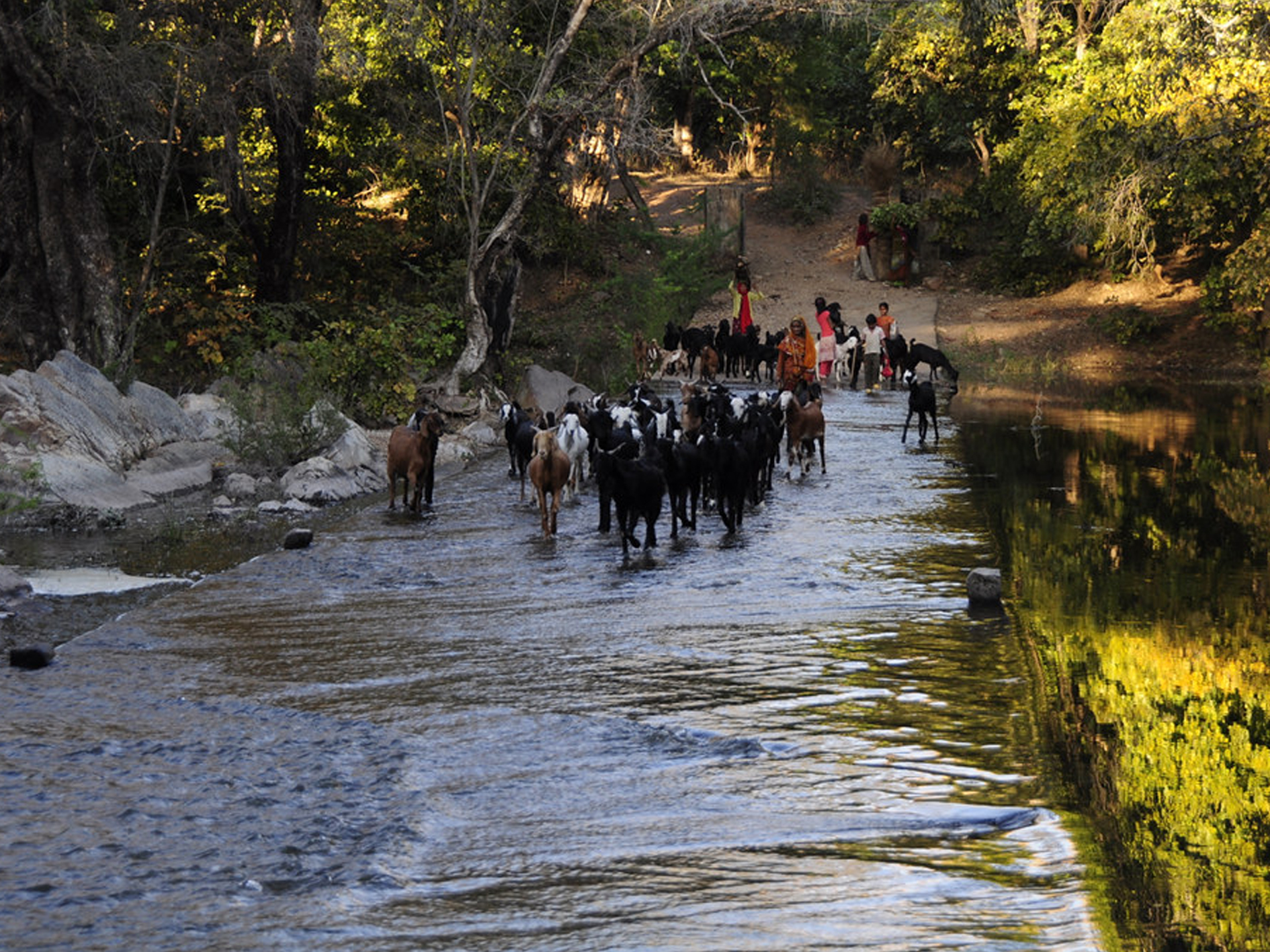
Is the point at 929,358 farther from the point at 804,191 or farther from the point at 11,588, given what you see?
the point at 804,191

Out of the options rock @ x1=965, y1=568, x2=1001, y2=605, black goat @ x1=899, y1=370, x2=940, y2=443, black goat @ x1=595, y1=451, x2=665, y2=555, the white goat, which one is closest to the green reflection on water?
rock @ x1=965, y1=568, x2=1001, y2=605

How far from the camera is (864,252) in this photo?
135 feet

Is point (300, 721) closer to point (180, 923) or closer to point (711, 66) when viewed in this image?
point (180, 923)

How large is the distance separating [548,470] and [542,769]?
611 cm

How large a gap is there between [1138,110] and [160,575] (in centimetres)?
2017

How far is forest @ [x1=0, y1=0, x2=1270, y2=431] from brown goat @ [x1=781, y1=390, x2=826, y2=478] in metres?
6.61

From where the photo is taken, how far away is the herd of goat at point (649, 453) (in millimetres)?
11711

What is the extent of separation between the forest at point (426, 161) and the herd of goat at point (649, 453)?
5122 mm


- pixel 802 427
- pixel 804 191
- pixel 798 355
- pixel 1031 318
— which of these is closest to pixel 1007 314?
pixel 1031 318

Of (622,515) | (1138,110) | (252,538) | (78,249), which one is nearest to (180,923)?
(622,515)

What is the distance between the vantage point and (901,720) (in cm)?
707

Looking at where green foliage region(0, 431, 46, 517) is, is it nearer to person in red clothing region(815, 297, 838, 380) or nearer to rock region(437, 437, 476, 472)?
rock region(437, 437, 476, 472)

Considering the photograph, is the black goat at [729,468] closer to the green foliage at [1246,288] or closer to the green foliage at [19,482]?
the green foliage at [19,482]

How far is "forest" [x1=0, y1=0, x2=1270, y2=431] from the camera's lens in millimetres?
22297
